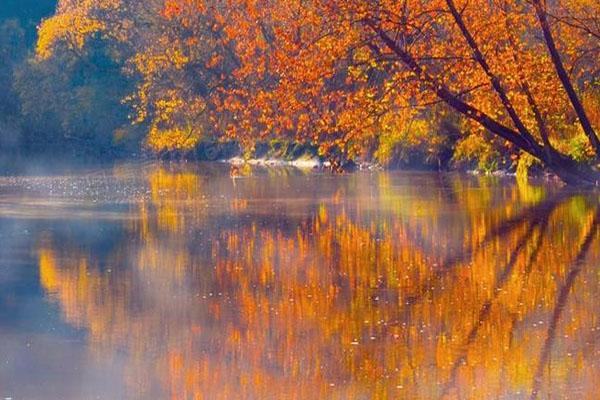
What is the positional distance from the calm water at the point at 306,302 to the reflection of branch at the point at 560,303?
1.1 inches

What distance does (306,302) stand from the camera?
47.4 feet

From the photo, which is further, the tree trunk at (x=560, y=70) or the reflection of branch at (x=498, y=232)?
the tree trunk at (x=560, y=70)

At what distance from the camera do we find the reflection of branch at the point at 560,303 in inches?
412

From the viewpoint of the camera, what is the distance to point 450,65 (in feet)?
88.5

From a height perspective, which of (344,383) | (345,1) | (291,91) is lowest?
(344,383)

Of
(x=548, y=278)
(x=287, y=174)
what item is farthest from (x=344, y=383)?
(x=287, y=174)

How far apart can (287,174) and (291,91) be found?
17023 mm

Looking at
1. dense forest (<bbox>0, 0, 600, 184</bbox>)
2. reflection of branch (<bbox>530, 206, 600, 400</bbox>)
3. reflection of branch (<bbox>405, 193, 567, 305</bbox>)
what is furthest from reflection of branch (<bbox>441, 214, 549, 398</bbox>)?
dense forest (<bbox>0, 0, 600, 184</bbox>)

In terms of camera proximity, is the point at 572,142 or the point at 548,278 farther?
the point at 572,142

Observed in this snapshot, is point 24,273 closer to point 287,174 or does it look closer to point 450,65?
point 450,65

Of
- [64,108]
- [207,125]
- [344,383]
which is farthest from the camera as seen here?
[64,108]

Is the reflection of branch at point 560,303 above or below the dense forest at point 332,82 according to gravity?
below

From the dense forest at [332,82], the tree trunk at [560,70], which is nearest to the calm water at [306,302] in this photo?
the tree trunk at [560,70]

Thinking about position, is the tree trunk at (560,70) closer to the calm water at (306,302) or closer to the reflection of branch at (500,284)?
the calm water at (306,302)
